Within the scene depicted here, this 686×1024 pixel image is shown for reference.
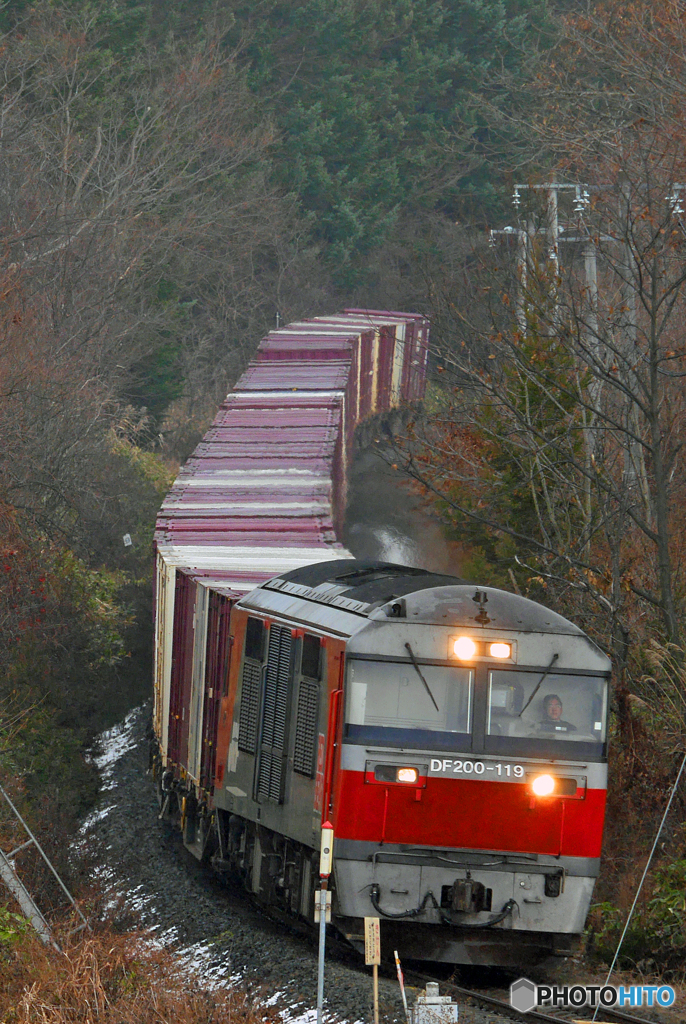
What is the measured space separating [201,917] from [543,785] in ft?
14.7

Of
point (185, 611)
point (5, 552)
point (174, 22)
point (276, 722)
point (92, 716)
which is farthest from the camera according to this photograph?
point (174, 22)

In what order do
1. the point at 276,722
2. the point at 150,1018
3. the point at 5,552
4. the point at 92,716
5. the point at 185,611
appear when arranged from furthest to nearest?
1. the point at 92,716
2. the point at 5,552
3. the point at 185,611
4. the point at 276,722
5. the point at 150,1018

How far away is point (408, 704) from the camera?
10102 mm

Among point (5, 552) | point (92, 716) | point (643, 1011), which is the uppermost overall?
point (5, 552)

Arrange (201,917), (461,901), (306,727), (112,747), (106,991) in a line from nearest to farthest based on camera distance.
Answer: (106,991) < (461,901) < (306,727) < (201,917) < (112,747)

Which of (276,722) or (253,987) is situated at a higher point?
(276,722)

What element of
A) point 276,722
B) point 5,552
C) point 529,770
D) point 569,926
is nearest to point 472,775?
point 529,770

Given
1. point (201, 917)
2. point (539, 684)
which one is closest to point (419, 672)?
point (539, 684)

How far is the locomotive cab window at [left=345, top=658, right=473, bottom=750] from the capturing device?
32.9 ft

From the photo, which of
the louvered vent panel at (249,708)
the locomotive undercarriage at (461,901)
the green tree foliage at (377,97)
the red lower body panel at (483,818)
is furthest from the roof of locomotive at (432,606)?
the green tree foliage at (377,97)

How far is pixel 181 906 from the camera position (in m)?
13.6

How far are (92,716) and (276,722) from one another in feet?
39.3

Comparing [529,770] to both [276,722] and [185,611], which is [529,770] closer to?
[276,722]

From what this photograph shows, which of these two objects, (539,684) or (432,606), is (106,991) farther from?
(539,684)
